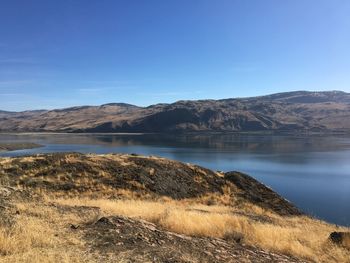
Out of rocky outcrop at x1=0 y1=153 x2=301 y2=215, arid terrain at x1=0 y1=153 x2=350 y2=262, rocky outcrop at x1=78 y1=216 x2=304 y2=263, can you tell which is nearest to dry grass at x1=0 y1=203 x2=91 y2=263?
arid terrain at x1=0 y1=153 x2=350 y2=262

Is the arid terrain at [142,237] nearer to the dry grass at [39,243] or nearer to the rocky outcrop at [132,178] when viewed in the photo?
the dry grass at [39,243]

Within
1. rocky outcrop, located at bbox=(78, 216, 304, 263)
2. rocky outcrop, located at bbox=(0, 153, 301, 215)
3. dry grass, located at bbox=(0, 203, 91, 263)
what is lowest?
rocky outcrop, located at bbox=(0, 153, 301, 215)

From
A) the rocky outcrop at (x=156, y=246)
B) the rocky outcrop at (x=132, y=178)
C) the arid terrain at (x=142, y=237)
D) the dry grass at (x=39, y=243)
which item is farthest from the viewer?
the rocky outcrop at (x=132, y=178)

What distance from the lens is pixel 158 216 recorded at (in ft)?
41.8

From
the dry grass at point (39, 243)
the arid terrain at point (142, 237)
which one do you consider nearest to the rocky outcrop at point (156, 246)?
the arid terrain at point (142, 237)

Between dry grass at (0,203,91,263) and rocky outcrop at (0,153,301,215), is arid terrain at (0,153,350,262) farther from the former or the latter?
rocky outcrop at (0,153,301,215)

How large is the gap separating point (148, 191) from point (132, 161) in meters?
5.30

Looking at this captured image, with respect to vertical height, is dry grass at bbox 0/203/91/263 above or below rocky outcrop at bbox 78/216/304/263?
above

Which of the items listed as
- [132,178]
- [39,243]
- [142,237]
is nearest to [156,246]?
[142,237]

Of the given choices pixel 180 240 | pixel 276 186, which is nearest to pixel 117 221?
pixel 180 240

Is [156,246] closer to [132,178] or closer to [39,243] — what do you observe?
[39,243]

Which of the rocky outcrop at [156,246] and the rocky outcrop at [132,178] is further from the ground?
the rocky outcrop at [156,246]

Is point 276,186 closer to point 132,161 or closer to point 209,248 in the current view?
point 132,161

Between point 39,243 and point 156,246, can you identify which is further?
point 156,246
